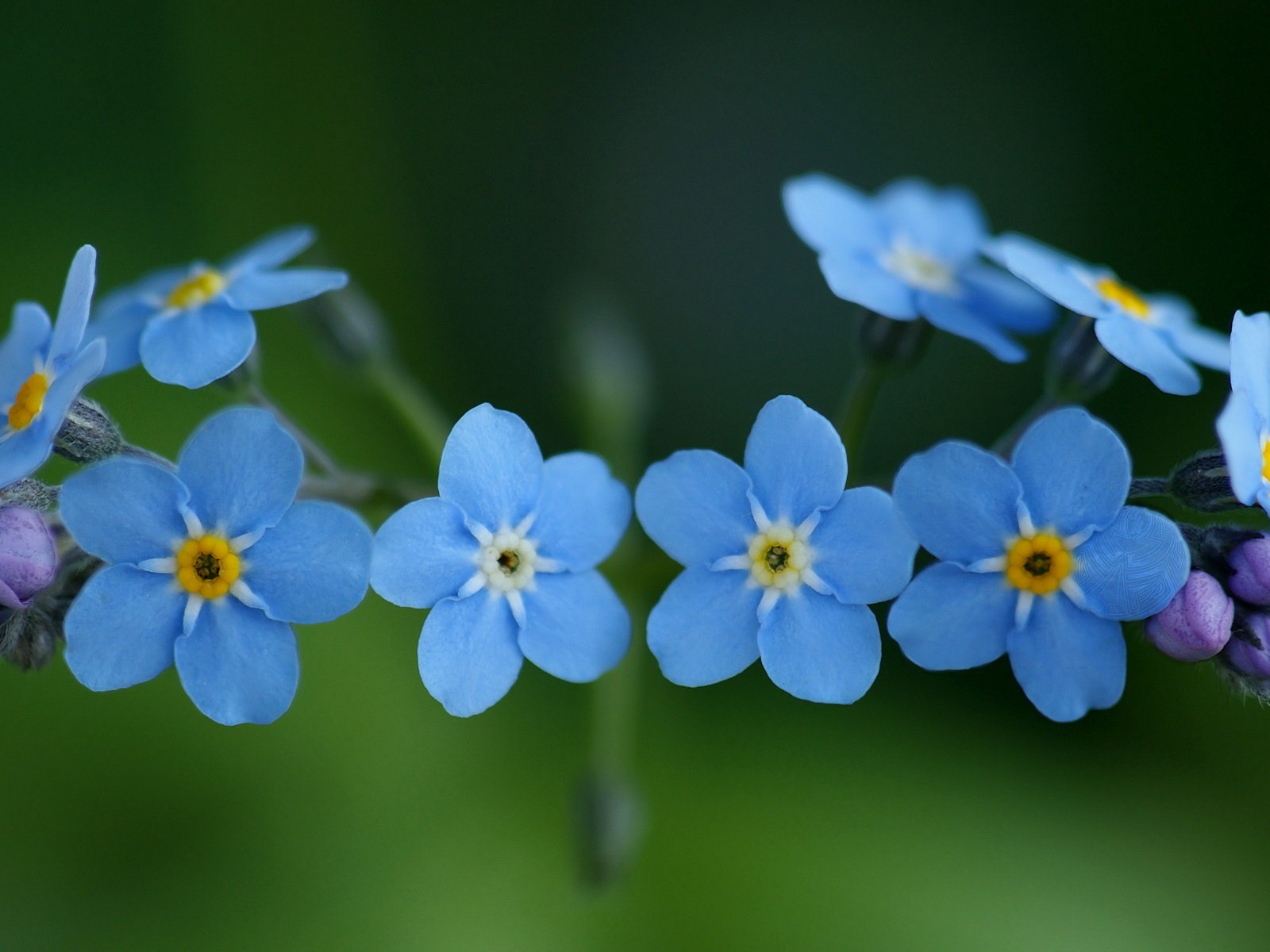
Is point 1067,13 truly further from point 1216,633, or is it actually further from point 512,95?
point 1216,633

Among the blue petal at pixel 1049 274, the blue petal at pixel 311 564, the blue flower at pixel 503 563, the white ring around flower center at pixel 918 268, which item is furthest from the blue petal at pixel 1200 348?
the blue petal at pixel 311 564

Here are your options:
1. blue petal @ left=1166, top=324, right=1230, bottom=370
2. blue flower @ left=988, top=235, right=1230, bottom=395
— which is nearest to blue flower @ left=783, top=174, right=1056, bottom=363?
blue flower @ left=988, top=235, right=1230, bottom=395

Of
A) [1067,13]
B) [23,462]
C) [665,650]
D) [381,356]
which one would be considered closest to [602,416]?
[381,356]

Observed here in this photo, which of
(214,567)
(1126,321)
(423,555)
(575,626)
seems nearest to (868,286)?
(1126,321)

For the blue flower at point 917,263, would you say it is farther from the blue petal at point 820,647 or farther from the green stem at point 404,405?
the green stem at point 404,405

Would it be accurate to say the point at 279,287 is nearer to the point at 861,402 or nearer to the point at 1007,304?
the point at 861,402

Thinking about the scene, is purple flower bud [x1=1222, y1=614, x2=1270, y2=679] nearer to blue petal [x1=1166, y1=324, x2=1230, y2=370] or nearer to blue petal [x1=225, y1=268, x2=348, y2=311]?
blue petal [x1=1166, y1=324, x2=1230, y2=370]
